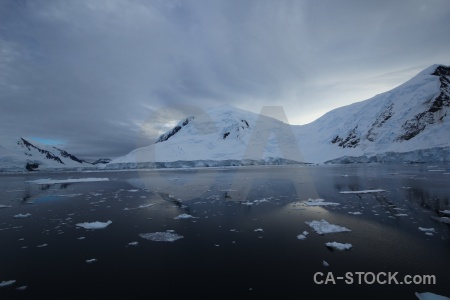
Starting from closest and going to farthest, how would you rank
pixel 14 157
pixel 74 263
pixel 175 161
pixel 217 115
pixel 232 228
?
pixel 74 263 < pixel 232 228 < pixel 175 161 < pixel 14 157 < pixel 217 115

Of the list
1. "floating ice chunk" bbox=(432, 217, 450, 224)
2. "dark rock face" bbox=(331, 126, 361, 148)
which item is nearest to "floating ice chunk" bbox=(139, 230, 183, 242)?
"floating ice chunk" bbox=(432, 217, 450, 224)

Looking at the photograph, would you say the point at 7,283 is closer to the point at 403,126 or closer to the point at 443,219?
the point at 443,219

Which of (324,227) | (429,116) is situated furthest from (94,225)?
(429,116)

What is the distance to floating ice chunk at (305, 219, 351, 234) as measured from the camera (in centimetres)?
805

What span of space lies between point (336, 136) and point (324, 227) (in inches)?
3652

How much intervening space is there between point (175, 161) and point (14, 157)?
7887cm

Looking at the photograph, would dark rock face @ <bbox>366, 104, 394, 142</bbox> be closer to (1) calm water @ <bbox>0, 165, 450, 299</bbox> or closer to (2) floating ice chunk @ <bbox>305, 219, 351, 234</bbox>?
(1) calm water @ <bbox>0, 165, 450, 299</bbox>

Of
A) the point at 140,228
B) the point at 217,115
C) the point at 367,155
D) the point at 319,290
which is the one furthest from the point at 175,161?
the point at 319,290

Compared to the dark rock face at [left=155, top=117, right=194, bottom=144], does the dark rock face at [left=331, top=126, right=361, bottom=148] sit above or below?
below

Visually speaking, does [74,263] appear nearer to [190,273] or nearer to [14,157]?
[190,273]

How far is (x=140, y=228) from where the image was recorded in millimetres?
8914

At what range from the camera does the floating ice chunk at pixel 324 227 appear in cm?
805

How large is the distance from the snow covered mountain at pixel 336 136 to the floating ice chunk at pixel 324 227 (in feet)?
183

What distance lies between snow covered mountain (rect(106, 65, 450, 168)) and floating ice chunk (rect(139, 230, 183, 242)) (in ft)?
197
